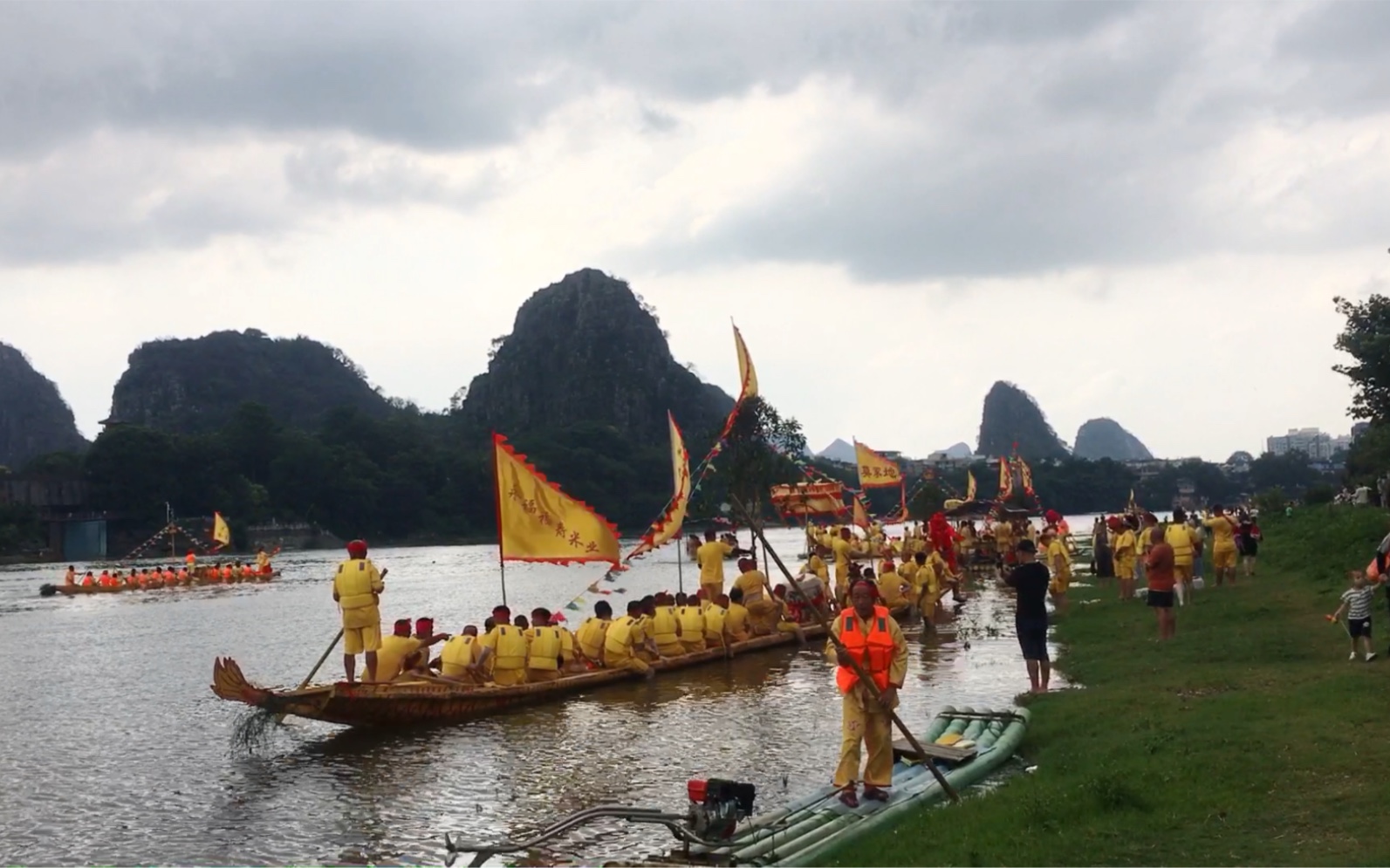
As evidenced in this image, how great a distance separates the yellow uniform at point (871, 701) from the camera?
9.95 m

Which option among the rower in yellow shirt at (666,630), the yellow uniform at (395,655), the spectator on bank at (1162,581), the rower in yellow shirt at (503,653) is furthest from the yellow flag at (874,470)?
the yellow uniform at (395,655)

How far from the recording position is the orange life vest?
9984 mm

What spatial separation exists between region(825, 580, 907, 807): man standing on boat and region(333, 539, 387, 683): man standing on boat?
7431 millimetres

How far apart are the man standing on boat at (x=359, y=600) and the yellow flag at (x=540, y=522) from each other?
2424mm

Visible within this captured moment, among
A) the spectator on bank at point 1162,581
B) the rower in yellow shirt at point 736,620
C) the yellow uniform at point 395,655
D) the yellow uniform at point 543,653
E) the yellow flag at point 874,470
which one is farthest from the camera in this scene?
the yellow flag at point 874,470

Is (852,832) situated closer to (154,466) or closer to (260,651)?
(260,651)

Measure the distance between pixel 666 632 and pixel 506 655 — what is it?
13.4 feet

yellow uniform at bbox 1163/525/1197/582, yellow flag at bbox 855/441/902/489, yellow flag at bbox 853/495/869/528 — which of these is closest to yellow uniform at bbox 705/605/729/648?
yellow uniform at bbox 1163/525/1197/582

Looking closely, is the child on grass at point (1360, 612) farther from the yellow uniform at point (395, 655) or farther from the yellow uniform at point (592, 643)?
the yellow uniform at point (395, 655)

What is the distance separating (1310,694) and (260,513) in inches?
3784

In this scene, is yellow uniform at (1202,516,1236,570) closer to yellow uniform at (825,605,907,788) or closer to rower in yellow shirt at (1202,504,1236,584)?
rower in yellow shirt at (1202,504,1236,584)

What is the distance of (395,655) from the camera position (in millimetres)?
16938

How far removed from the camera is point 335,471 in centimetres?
10744

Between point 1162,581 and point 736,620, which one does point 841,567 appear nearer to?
point 736,620
